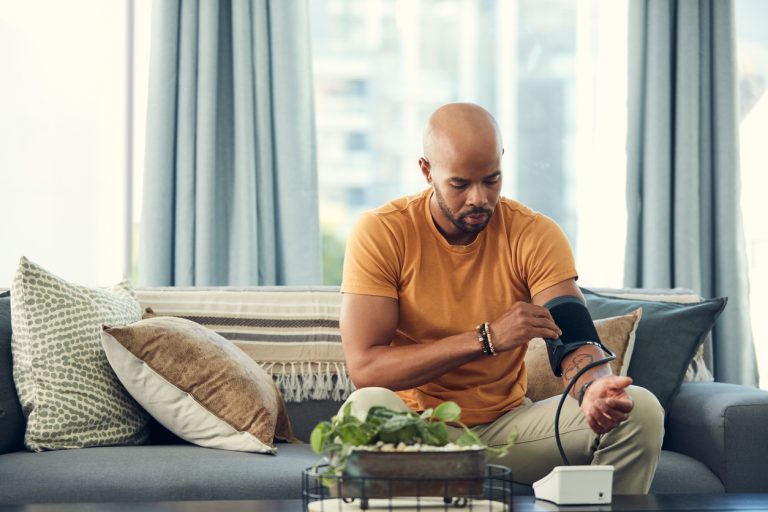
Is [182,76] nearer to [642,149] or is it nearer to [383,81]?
[383,81]

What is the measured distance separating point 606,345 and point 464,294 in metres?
0.56

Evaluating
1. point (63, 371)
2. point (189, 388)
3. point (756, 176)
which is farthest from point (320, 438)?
point (756, 176)

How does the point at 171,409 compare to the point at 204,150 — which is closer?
the point at 171,409

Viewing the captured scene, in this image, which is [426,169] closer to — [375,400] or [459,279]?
[459,279]

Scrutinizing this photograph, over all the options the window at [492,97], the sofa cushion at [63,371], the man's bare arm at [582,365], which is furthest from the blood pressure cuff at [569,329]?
the window at [492,97]

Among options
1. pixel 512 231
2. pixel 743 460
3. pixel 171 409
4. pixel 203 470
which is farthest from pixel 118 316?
pixel 743 460

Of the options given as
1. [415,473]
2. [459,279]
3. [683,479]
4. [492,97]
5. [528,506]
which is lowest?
[683,479]

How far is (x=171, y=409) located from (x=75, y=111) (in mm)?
1699

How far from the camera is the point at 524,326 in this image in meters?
1.83

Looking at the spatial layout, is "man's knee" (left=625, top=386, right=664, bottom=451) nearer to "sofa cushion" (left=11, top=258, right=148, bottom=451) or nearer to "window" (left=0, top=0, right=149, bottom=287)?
"sofa cushion" (left=11, top=258, right=148, bottom=451)

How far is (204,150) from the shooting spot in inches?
128

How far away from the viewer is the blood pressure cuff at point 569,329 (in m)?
1.88

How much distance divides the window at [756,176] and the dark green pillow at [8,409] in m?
2.82

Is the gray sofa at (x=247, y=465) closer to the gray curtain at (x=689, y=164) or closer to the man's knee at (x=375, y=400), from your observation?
the man's knee at (x=375, y=400)
